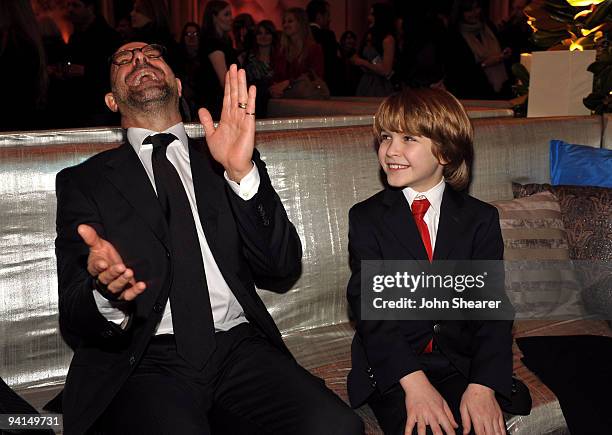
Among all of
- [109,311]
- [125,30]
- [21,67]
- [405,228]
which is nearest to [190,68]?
[125,30]

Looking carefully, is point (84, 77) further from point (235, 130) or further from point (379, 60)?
point (379, 60)

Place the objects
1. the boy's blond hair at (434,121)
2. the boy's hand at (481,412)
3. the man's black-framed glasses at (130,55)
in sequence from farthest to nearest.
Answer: the man's black-framed glasses at (130,55) → the boy's blond hair at (434,121) → the boy's hand at (481,412)

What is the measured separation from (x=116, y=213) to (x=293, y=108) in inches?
126

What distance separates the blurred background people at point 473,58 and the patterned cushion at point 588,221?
299cm

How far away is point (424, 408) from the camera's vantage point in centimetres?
174

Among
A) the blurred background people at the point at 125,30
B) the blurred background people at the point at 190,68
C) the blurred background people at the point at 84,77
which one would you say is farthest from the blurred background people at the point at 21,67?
the blurred background people at the point at 190,68

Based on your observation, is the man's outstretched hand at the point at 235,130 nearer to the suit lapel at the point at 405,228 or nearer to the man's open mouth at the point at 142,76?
the man's open mouth at the point at 142,76

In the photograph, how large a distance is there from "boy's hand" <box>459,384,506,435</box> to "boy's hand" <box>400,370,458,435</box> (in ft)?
0.12

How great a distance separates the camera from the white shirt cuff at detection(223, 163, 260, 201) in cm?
182

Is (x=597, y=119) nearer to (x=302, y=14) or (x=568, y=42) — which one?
(x=568, y=42)

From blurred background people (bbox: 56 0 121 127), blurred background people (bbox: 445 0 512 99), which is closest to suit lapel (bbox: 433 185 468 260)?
blurred background people (bbox: 56 0 121 127)

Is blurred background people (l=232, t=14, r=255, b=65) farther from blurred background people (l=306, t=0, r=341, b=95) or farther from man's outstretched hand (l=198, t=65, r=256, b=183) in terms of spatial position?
man's outstretched hand (l=198, t=65, r=256, b=183)

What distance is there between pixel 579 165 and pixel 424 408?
1400 millimetres

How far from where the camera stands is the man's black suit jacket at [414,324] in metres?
1.85
